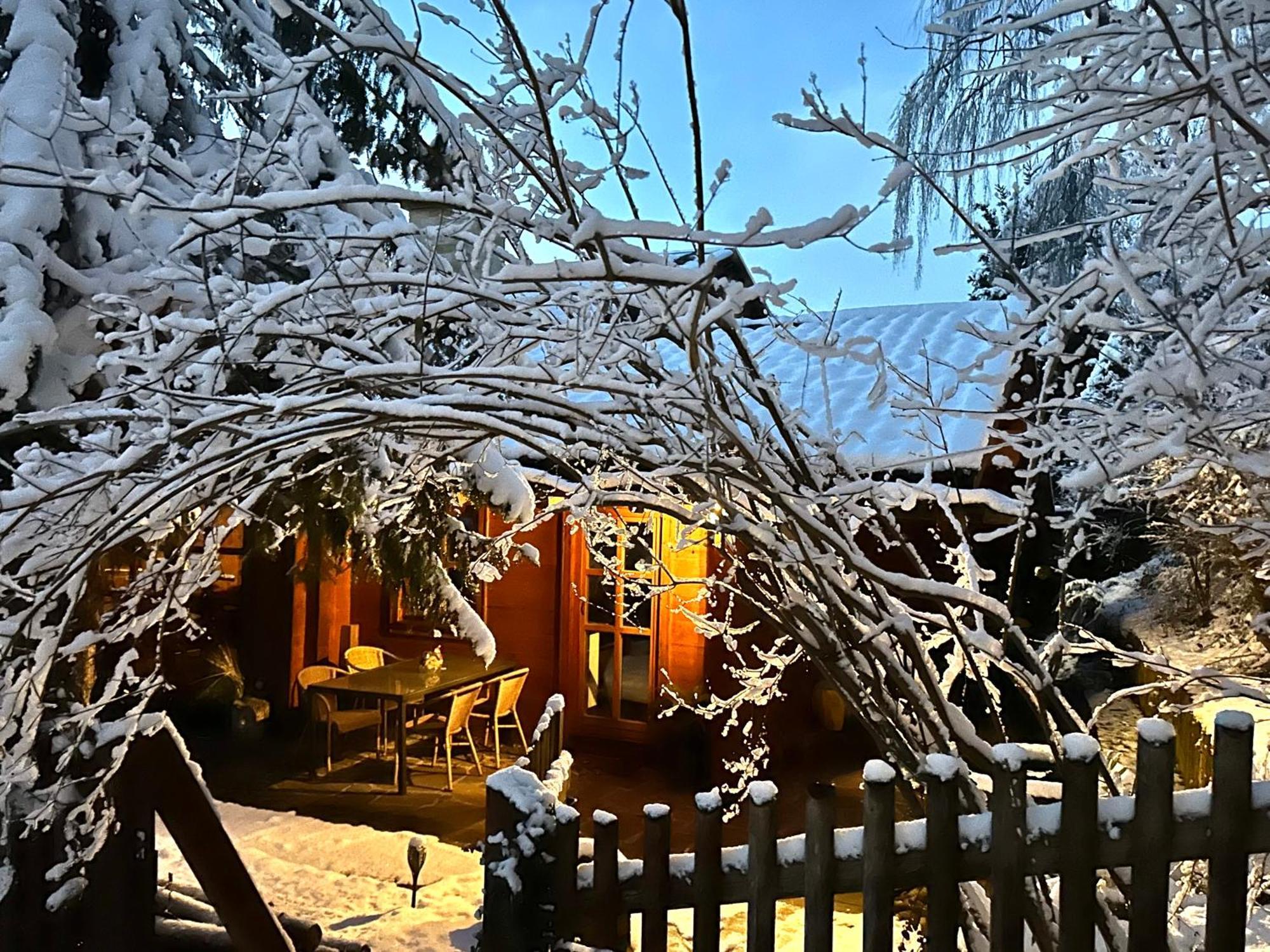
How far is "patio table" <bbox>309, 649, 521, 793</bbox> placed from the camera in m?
7.29

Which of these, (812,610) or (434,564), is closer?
(812,610)

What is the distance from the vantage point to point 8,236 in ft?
10.7

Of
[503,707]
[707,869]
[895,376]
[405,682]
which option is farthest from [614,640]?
[707,869]

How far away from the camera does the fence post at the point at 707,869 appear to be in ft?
6.85

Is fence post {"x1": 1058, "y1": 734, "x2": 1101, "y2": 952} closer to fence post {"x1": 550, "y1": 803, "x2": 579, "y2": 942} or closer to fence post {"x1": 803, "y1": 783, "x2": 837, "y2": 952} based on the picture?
fence post {"x1": 803, "y1": 783, "x2": 837, "y2": 952}

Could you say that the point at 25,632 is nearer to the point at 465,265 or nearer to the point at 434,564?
the point at 465,265

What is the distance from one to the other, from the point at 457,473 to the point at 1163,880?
2.58 meters

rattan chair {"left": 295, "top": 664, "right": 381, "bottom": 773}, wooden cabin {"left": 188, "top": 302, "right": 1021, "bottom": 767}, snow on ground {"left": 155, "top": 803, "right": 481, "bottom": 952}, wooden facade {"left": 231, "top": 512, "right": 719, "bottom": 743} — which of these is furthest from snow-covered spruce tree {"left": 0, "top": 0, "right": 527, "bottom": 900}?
wooden facade {"left": 231, "top": 512, "right": 719, "bottom": 743}

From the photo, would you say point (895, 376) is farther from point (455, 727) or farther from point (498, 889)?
point (455, 727)

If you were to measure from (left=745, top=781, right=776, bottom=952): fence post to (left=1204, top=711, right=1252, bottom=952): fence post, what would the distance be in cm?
85

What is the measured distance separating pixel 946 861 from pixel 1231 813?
1.78 ft

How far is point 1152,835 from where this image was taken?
185 cm

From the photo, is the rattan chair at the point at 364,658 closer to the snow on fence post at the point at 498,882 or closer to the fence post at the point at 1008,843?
the snow on fence post at the point at 498,882

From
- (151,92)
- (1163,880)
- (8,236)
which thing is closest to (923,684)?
(1163,880)
